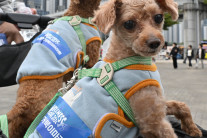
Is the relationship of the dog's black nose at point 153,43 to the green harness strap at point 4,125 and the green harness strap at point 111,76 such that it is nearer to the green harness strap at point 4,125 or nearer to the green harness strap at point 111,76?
the green harness strap at point 111,76

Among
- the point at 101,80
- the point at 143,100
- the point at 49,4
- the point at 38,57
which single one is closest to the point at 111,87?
the point at 101,80

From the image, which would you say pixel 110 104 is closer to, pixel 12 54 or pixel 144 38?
pixel 144 38

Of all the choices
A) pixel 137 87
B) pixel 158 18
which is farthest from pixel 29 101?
pixel 158 18

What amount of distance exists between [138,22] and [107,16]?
0.23m

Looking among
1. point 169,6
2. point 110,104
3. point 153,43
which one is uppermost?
point 169,6

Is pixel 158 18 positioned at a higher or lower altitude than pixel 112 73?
higher

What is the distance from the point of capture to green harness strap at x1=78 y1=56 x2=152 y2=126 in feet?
5.09

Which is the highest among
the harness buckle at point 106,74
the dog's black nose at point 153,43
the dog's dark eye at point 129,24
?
the dog's dark eye at point 129,24

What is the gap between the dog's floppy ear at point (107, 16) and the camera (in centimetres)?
156

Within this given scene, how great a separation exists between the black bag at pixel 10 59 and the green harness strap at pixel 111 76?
4.17 feet

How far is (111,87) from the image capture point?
157 centimetres

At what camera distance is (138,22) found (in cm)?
155

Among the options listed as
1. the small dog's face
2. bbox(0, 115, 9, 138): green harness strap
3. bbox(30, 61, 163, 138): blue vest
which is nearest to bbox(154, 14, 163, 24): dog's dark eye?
the small dog's face

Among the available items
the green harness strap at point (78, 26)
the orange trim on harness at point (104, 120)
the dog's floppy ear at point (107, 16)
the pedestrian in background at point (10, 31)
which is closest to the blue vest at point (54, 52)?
the green harness strap at point (78, 26)
